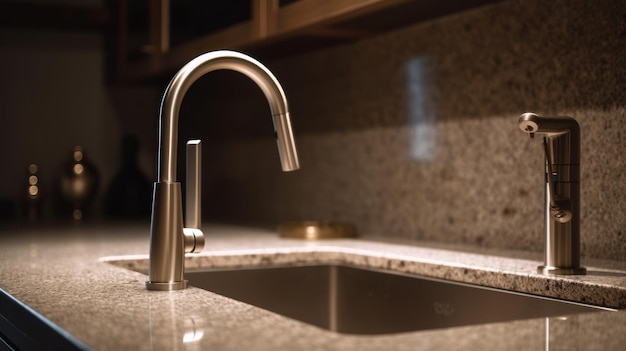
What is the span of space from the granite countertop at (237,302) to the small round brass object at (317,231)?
3 cm

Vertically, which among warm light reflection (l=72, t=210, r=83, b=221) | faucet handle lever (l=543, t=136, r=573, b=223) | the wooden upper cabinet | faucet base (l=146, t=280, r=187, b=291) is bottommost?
faucet base (l=146, t=280, r=187, b=291)

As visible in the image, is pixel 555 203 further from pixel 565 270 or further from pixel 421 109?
pixel 421 109

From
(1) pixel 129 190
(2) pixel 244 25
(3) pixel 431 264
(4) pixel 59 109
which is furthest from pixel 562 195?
(4) pixel 59 109

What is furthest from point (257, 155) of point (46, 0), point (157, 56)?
point (46, 0)

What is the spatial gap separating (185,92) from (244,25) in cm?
76

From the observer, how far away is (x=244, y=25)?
1.81m

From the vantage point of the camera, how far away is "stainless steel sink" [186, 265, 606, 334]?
51.7 inches

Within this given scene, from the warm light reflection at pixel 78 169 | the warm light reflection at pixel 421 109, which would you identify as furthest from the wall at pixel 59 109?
the warm light reflection at pixel 421 109

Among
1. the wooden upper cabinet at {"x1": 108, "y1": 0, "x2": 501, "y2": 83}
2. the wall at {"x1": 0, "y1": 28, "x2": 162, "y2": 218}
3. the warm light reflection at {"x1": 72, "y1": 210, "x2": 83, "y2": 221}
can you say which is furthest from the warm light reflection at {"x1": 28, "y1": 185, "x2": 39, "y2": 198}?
the wooden upper cabinet at {"x1": 108, "y1": 0, "x2": 501, "y2": 83}

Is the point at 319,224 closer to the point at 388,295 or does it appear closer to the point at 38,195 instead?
the point at 388,295

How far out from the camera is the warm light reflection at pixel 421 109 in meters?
1.76

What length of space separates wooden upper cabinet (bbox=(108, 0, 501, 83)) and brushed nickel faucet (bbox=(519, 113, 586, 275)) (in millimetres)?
372

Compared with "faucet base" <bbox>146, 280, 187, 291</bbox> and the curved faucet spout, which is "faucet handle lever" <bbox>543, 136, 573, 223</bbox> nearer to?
the curved faucet spout

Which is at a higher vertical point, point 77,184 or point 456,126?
point 456,126
